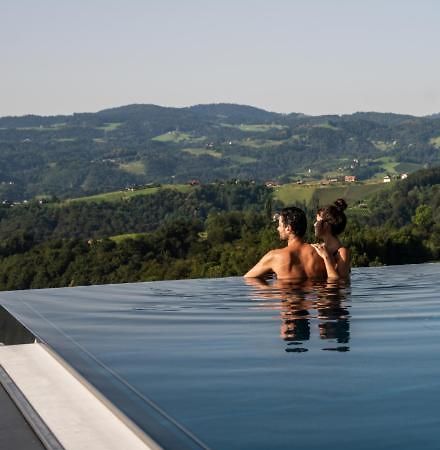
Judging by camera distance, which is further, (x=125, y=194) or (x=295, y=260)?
(x=125, y=194)

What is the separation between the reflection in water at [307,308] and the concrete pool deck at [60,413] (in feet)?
4.68

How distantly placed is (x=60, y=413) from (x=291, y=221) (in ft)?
18.5

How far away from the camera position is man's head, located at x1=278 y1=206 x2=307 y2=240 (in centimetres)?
977

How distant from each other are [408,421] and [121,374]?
1.83 metres

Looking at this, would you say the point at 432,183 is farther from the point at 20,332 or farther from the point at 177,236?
the point at 20,332

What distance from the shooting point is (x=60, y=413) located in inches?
173

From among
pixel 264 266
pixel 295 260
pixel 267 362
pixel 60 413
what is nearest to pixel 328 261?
pixel 295 260

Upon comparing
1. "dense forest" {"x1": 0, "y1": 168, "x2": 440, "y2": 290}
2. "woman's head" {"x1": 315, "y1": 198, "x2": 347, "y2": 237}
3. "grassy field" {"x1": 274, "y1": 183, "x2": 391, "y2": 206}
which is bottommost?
"dense forest" {"x1": 0, "y1": 168, "x2": 440, "y2": 290}

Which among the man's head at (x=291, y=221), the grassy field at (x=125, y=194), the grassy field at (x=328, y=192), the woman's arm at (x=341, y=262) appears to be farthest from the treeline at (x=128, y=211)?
the man's head at (x=291, y=221)

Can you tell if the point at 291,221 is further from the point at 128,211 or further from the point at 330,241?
the point at 128,211

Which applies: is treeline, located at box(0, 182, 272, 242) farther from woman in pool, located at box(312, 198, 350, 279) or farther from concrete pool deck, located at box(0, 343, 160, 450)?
concrete pool deck, located at box(0, 343, 160, 450)

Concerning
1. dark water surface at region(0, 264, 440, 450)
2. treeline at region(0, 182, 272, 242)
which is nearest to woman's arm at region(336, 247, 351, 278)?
dark water surface at region(0, 264, 440, 450)

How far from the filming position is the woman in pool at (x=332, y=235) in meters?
10.3

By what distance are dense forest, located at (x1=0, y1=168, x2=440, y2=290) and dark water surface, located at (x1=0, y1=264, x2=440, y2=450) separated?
4980 cm
